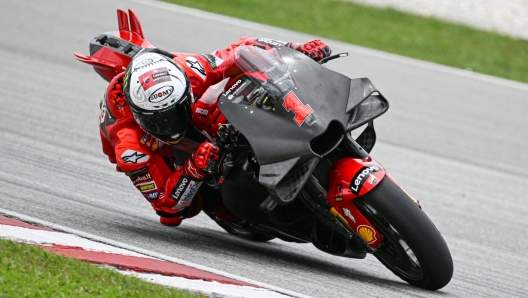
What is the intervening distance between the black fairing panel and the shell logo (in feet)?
1.69

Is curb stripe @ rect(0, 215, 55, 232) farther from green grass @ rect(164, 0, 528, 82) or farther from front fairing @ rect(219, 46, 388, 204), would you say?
green grass @ rect(164, 0, 528, 82)

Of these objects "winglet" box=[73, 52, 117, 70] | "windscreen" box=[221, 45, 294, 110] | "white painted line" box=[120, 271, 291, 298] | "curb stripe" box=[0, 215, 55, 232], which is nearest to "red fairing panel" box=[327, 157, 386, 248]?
"windscreen" box=[221, 45, 294, 110]

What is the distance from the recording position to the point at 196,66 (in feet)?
16.1

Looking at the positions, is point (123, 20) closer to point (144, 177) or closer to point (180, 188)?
point (144, 177)

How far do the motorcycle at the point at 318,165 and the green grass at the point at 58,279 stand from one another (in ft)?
2.75

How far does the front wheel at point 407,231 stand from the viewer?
4.06 metres

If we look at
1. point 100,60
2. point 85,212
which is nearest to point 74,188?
point 85,212

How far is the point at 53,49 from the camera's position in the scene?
1067cm

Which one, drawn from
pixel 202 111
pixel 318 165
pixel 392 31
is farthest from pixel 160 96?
pixel 392 31

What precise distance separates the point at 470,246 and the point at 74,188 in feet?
9.63

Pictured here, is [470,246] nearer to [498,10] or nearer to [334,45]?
[334,45]

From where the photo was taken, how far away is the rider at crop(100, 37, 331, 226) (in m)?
4.48

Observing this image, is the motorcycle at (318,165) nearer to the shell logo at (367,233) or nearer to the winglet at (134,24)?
the shell logo at (367,233)

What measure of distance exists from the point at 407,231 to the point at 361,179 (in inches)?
13.5
